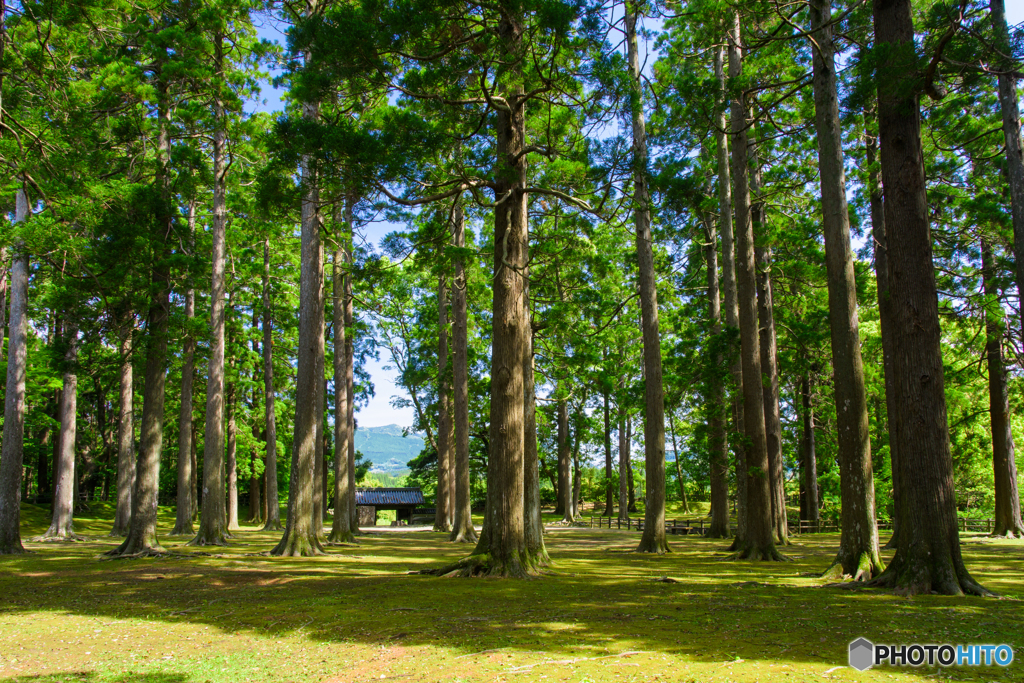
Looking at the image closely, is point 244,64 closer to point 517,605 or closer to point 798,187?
point 798,187

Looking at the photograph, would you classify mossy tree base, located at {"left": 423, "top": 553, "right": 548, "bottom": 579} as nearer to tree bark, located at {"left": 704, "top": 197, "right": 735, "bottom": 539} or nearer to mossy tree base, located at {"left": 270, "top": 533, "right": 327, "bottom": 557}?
mossy tree base, located at {"left": 270, "top": 533, "right": 327, "bottom": 557}

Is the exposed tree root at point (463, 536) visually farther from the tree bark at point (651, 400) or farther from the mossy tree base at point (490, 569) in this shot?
the mossy tree base at point (490, 569)

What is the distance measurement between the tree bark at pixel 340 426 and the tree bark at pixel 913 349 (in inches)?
537

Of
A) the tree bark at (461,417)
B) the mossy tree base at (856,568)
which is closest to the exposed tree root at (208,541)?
the tree bark at (461,417)

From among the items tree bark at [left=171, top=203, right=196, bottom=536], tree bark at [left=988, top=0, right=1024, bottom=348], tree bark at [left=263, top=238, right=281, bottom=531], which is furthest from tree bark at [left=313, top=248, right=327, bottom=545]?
tree bark at [left=988, top=0, right=1024, bottom=348]

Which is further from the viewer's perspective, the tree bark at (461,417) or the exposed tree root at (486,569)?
the tree bark at (461,417)

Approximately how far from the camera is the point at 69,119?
41.2 ft

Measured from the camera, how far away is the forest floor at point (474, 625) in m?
4.46

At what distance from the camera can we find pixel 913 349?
308 inches

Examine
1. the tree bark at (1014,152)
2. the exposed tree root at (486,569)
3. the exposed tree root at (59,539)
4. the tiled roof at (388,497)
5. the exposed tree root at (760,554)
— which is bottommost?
the tiled roof at (388,497)

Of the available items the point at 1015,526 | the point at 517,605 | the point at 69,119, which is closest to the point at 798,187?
the point at 1015,526

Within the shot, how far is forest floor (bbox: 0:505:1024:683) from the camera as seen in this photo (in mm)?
4457

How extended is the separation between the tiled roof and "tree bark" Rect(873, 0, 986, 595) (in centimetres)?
3015

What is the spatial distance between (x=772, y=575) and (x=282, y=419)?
29272 mm
